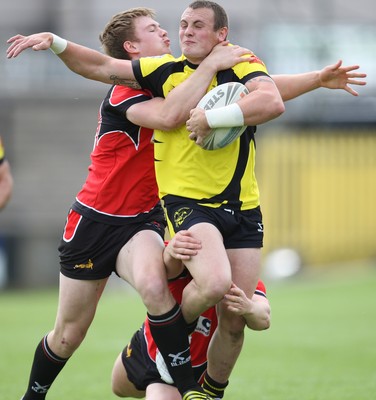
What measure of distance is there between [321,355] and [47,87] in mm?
11707

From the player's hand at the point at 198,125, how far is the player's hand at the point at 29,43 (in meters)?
0.93

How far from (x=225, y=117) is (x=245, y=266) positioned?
933 mm

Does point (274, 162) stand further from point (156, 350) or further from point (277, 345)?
point (156, 350)

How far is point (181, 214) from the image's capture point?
19.0 ft

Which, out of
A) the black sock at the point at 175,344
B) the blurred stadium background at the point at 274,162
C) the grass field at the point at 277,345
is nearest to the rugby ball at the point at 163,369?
the black sock at the point at 175,344

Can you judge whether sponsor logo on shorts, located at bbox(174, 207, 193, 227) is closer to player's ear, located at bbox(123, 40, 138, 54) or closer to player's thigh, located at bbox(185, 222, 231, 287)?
player's thigh, located at bbox(185, 222, 231, 287)

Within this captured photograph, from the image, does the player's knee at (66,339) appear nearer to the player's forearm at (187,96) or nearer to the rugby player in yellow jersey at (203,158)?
the rugby player in yellow jersey at (203,158)

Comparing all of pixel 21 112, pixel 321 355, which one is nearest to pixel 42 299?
pixel 21 112

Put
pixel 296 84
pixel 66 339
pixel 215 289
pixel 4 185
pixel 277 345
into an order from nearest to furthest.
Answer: pixel 215 289
pixel 66 339
pixel 296 84
pixel 4 185
pixel 277 345

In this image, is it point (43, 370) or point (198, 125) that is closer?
point (198, 125)

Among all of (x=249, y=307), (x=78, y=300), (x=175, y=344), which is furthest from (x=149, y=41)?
(x=175, y=344)

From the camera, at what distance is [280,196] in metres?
19.5

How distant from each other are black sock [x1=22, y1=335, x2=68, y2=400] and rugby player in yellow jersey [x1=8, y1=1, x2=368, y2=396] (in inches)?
45.4

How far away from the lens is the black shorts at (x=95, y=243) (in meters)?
6.22
